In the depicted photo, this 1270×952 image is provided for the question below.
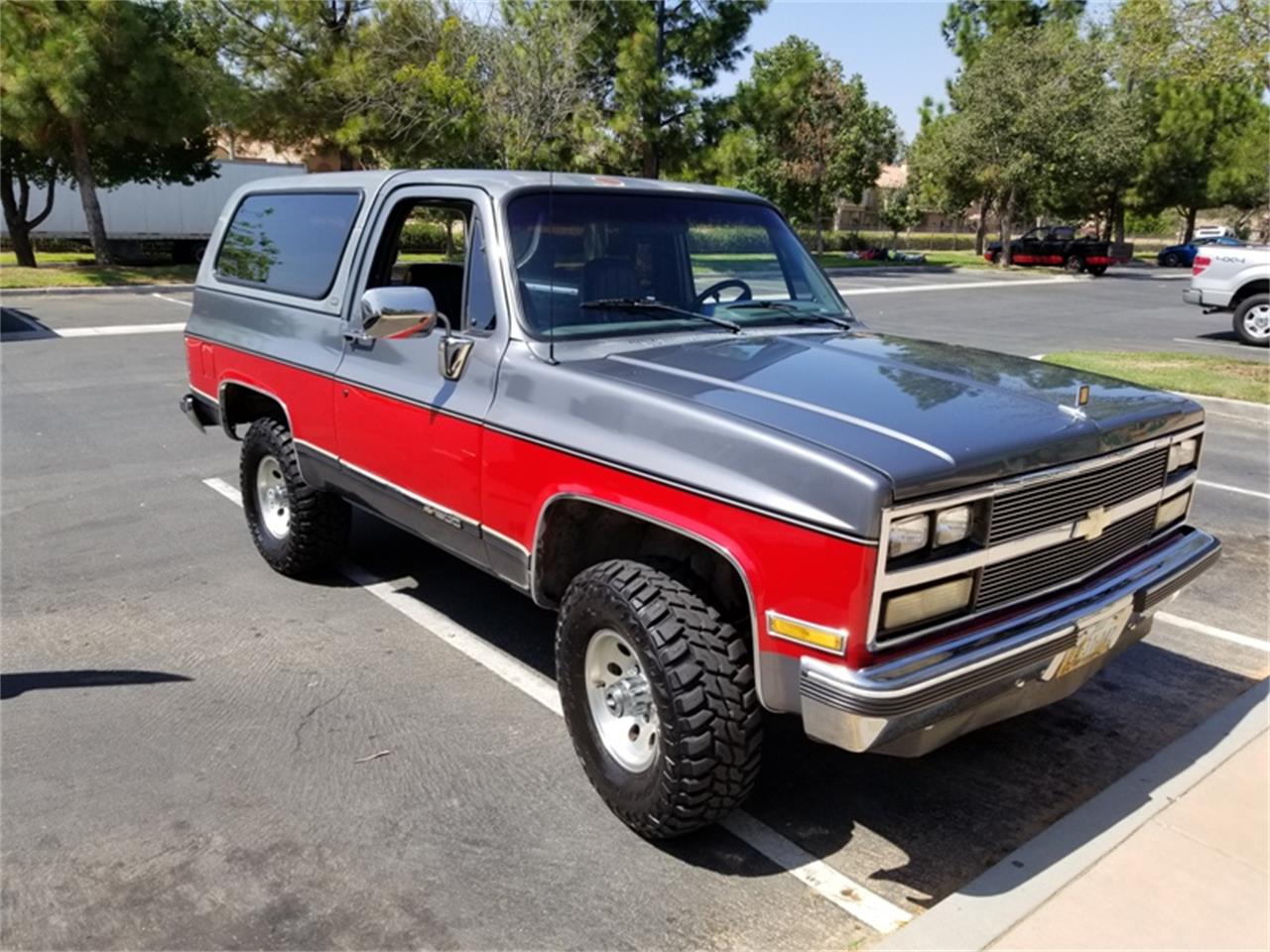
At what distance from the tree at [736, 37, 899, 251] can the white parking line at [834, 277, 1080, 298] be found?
9.19 m

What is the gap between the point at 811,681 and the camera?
2.72 meters

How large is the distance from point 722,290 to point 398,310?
4.68ft

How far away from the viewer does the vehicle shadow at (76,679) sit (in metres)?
4.26

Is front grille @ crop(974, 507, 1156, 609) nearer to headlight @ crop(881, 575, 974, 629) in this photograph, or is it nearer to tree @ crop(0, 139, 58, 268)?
headlight @ crop(881, 575, 974, 629)

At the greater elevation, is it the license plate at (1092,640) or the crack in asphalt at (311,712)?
the license plate at (1092,640)

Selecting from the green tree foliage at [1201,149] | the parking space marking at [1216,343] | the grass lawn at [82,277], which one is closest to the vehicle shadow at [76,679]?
the parking space marking at [1216,343]

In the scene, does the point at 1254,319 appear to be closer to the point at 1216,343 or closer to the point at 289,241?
the point at 1216,343

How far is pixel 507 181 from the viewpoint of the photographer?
4066 mm

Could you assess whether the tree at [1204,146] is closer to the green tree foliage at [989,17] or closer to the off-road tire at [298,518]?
the green tree foliage at [989,17]

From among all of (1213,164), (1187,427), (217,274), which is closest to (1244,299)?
(1187,427)

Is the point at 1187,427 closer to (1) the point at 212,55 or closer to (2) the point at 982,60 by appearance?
(1) the point at 212,55

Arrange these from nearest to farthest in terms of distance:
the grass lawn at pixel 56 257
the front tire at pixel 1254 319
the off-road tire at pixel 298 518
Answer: the off-road tire at pixel 298 518 < the front tire at pixel 1254 319 < the grass lawn at pixel 56 257

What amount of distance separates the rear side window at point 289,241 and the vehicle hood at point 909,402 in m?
1.86

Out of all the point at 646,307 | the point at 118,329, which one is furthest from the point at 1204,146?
the point at 646,307
